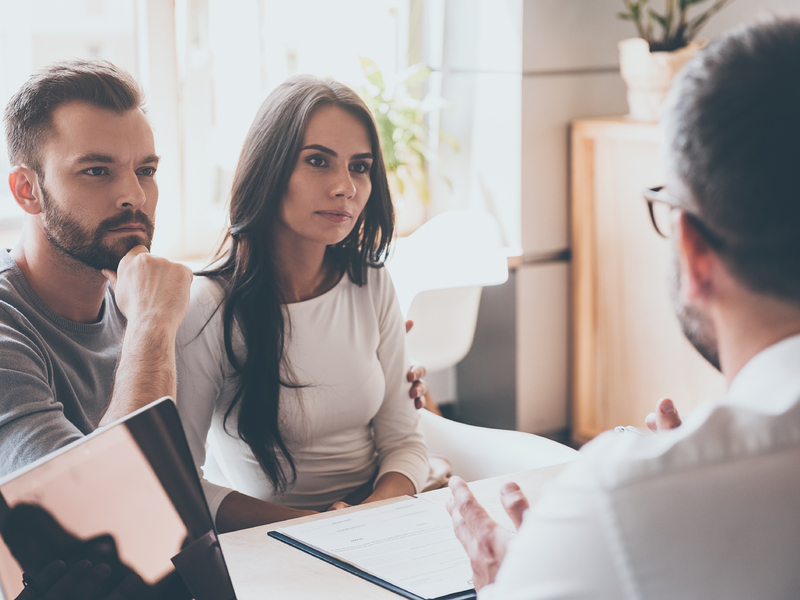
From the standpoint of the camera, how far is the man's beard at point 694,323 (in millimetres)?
773

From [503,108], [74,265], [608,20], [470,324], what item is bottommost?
[470,324]

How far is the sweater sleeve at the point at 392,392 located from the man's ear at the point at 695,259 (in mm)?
1108

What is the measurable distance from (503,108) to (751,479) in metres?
2.74

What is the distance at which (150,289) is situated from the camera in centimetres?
146

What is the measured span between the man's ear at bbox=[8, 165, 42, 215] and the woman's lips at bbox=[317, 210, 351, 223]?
1.80 feet

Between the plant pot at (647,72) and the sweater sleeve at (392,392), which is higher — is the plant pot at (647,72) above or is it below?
above

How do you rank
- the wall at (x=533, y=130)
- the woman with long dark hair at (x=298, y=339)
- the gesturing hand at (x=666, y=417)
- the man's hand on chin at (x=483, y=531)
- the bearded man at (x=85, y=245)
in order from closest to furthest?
the man's hand on chin at (x=483, y=531)
the gesturing hand at (x=666, y=417)
the bearded man at (x=85, y=245)
the woman with long dark hair at (x=298, y=339)
the wall at (x=533, y=130)

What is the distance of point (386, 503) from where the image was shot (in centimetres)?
133

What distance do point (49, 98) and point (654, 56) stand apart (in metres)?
2.25

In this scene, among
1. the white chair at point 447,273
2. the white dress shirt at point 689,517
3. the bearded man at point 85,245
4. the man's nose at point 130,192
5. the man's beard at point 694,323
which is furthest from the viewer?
the white chair at point 447,273

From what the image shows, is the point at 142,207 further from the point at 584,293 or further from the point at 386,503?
the point at 584,293

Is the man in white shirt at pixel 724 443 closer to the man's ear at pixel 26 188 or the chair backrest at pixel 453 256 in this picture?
the man's ear at pixel 26 188

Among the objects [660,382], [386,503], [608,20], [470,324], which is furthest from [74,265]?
[608,20]

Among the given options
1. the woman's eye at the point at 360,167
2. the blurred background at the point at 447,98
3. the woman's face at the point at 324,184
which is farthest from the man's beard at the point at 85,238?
the blurred background at the point at 447,98
